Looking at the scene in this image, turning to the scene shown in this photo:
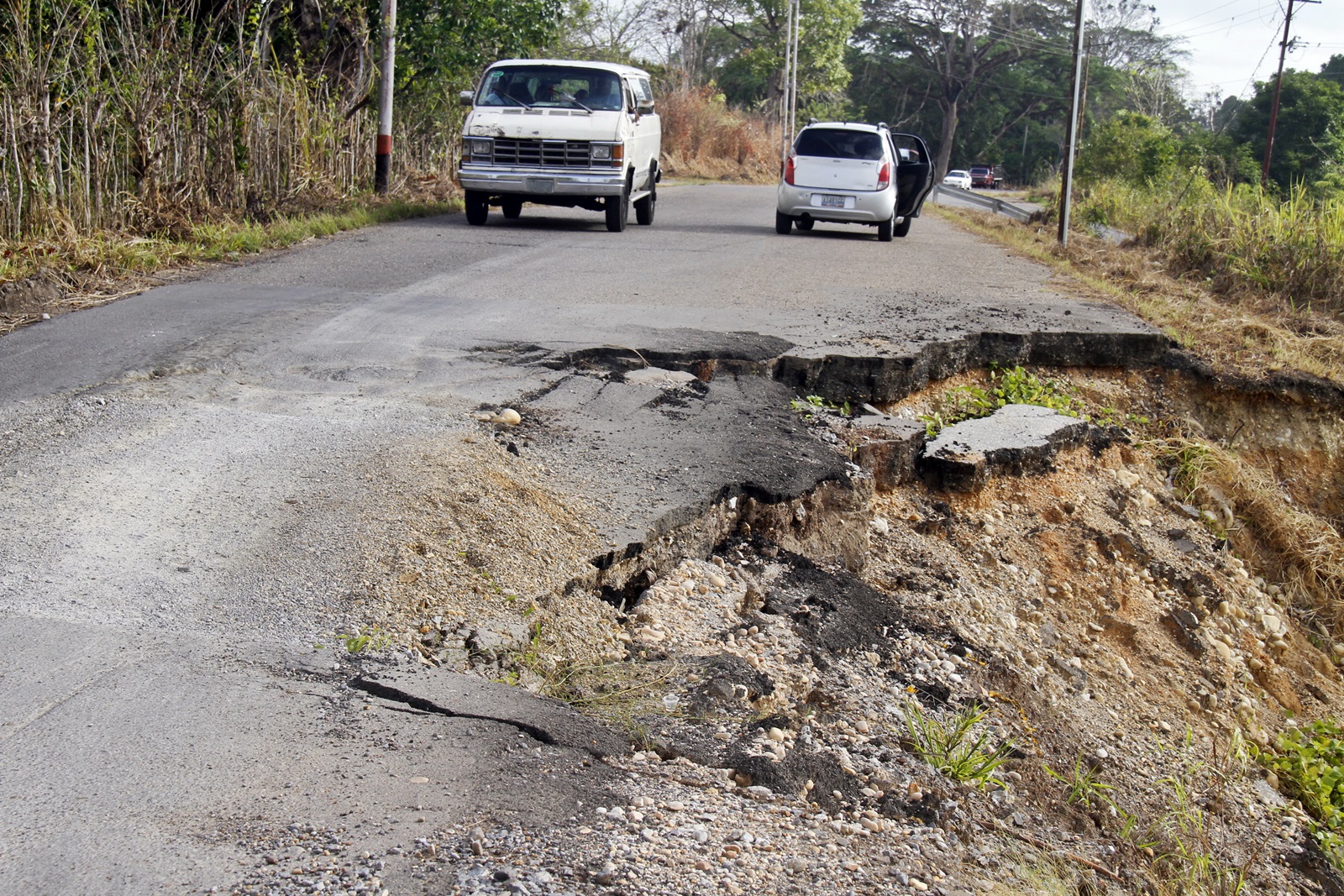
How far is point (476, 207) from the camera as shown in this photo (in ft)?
44.6

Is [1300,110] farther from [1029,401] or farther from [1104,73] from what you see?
[1029,401]

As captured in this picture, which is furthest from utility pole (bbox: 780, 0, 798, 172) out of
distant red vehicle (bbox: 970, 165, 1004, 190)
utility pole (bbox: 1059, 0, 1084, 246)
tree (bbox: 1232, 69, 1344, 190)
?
utility pole (bbox: 1059, 0, 1084, 246)

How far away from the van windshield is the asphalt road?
3.55m

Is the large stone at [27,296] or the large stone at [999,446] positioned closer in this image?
the large stone at [999,446]

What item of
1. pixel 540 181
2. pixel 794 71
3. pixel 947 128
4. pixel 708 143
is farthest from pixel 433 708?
pixel 947 128

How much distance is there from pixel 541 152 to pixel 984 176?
47.8 metres

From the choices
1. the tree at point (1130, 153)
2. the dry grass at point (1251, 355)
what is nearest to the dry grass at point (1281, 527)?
the dry grass at point (1251, 355)

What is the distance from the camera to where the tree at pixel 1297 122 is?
130ft

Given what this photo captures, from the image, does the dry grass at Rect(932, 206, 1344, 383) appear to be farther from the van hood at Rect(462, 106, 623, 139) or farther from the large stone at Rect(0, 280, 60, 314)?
the large stone at Rect(0, 280, 60, 314)

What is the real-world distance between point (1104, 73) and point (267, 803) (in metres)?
66.1

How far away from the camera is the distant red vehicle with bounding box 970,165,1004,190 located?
53.1 m

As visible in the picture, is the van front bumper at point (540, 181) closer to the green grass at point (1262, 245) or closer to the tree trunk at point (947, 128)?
the green grass at point (1262, 245)

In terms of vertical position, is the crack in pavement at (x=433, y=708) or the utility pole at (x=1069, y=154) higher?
the utility pole at (x=1069, y=154)

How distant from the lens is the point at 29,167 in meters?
8.92
